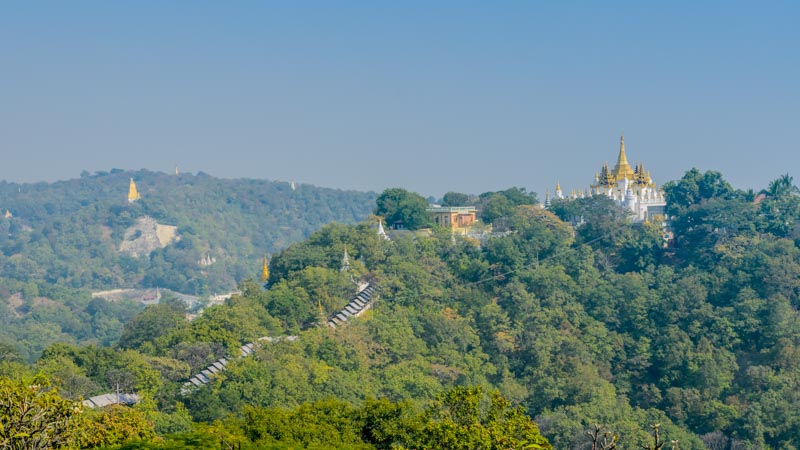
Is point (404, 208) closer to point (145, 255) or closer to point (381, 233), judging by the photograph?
point (381, 233)

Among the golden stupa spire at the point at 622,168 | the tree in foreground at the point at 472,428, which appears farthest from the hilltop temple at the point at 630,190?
the tree in foreground at the point at 472,428

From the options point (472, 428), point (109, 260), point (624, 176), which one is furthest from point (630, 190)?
point (109, 260)

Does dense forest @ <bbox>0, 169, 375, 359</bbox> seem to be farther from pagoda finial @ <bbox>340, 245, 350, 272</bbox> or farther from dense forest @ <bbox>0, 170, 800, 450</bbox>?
dense forest @ <bbox>0, 170, 800, 450</bbox>

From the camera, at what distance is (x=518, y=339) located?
5969 centimetres

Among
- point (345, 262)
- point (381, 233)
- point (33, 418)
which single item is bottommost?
point (33, 418)

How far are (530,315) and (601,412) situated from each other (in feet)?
36.4

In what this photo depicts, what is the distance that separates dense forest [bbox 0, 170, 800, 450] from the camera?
45.5 m

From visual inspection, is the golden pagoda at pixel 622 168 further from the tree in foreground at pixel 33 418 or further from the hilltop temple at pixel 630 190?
the tree in foreground at pixel 33 418

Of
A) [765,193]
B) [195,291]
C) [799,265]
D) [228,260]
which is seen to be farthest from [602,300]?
[228,260]

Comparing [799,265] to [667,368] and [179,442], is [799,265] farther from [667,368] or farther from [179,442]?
[179,442]

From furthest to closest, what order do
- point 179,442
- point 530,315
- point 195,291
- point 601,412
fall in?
point 195,291 → point 530,315 → point 601,412 → point 179,442

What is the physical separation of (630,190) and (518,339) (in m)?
18.7

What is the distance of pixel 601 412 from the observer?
167 ft

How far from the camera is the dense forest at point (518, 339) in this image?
45.5 metres
